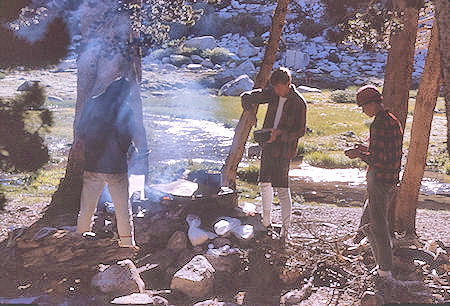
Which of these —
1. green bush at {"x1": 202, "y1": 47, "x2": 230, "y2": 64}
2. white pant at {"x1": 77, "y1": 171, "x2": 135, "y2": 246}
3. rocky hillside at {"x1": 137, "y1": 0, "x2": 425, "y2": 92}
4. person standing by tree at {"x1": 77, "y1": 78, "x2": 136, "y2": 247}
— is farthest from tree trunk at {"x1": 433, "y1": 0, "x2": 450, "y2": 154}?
green bush at {"x1": 202, "y1": 47, "x2": 230, "y2": 64}

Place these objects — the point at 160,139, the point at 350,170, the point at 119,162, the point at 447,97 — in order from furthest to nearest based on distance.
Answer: the point at 160,139
the point at 350,170
the point at 119,162
the point at 447,97

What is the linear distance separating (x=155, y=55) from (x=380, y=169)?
28.3m

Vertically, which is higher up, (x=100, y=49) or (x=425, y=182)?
(x=100, y=49)

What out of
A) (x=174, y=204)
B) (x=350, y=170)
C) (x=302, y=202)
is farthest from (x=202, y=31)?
(x=174, y=204)

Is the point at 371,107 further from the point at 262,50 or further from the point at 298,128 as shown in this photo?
the point at 262,50

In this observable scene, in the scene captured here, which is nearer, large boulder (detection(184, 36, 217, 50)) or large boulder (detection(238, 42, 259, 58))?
large boulder (detection(238, 42, 259, 58))

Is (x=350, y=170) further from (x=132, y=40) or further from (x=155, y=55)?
(x=155, y=55)

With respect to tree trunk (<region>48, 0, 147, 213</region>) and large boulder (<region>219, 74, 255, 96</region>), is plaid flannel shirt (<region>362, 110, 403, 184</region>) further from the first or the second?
large boulder (<region>219, 74, 255, 96</region>)

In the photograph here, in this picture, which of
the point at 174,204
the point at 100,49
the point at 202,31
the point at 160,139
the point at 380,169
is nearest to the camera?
the point at 380,169

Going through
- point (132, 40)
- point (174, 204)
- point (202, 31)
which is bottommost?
point (174, 204)

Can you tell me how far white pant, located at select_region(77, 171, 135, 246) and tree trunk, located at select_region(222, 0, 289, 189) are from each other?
2108 millimetres

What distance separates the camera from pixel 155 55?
31.3 metres

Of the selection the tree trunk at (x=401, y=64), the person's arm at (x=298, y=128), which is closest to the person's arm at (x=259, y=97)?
the person's arm at (x=298, y=128)

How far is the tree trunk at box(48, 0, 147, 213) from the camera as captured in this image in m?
7.09
